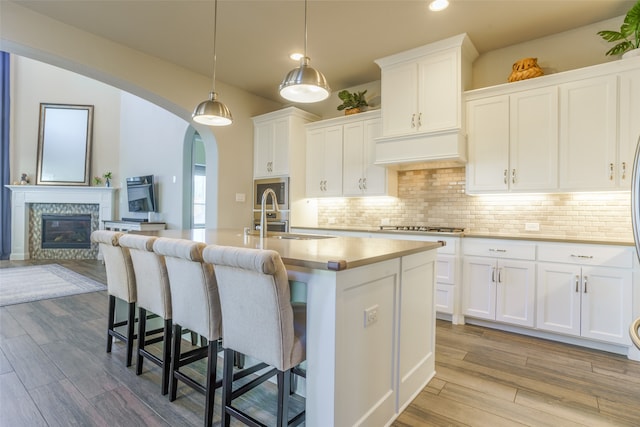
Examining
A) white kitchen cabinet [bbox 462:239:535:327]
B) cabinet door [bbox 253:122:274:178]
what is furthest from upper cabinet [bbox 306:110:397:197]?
white kitchen cabinet [bbox 462:239:535:327]

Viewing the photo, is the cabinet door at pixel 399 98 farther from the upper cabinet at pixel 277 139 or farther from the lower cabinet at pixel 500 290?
the lower cabinet at pixel 500 290

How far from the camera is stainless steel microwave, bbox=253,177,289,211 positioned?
4664 millimetres

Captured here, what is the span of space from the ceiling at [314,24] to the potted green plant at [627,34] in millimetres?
266

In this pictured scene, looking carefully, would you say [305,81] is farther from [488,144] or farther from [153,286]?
[488,144]

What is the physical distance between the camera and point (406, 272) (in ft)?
6.17

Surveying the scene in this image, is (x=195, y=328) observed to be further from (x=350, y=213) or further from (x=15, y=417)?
(x=350, y=213)

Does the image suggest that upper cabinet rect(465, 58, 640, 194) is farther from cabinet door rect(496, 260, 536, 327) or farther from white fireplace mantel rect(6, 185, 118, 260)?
white fireplace mantel rect(6, 185, 118, 260)

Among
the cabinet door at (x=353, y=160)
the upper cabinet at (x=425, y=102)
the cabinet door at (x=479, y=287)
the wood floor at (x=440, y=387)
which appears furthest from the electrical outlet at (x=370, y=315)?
the cabinet door at (x=353, y=160)

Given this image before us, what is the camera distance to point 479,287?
319cm

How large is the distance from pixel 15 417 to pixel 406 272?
89.4 inches

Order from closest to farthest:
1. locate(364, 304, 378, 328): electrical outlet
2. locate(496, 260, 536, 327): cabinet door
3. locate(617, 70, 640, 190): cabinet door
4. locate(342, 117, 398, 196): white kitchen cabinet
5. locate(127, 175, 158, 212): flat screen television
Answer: locate(364, 304, 378, 328): electrical outlet, locate(617, 70, 640, 190): cabinet door, locate(496, 260, 536, 327): cabinet door, locate(342, 117, 398, 196): white kitchen cabinet, locate(127, 175, 158, 212): flat screen television

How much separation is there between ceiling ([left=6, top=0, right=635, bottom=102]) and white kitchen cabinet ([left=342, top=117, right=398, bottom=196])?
819 millimetres

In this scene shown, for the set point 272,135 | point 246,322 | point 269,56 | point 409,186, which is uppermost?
point 269,56

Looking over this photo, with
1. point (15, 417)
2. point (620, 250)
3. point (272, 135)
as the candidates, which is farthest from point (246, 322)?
point (272, 135)
